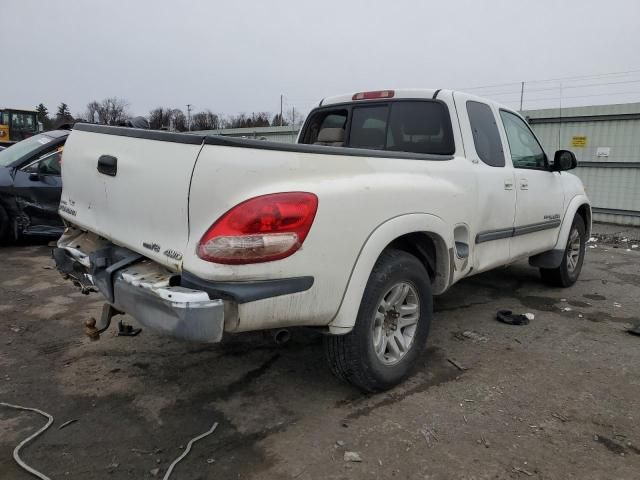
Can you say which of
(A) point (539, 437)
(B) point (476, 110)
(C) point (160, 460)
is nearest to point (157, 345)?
(C) point (160, 460)

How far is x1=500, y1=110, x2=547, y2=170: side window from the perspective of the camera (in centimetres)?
446

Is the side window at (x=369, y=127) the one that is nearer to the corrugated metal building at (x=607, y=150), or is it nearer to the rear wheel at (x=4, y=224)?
the rear wheel at (x=4, y=224)

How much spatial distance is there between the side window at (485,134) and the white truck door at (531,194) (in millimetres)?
215

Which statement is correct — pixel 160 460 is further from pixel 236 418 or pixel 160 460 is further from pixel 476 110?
pixel 476 110

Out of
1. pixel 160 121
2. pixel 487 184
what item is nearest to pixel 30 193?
pixel 487 184

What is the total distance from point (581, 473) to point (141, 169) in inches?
104

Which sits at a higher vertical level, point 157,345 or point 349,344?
point 349,344

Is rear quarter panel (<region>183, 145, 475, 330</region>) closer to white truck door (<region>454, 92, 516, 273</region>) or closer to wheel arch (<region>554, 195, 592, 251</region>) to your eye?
white truck door (<region>454, 92, 516, 273</region>)

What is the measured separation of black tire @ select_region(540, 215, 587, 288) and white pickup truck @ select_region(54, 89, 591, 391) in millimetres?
1894

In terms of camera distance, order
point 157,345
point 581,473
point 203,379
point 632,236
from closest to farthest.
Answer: point 581,473 < point 203,379 < point 157,345 < point 632,236

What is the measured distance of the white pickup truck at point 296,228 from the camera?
7.42 ft

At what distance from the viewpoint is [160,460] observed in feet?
7.93

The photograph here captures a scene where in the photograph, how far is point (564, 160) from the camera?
489 cm

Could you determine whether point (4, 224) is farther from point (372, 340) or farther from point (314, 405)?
point (372, 340)
